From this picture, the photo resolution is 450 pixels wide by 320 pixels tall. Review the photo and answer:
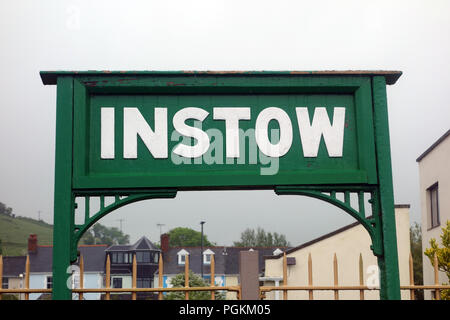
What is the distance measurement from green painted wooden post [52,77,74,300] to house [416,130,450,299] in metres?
14.8

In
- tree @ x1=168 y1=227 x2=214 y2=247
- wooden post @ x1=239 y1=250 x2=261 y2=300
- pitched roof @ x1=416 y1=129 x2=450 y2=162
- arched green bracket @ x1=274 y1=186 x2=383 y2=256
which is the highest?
tree @ x1=168 y1=227 x2=214 y2=247

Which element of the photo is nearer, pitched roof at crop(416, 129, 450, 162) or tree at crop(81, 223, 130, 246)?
pitched roof at crop(416, 129, 450, 162)

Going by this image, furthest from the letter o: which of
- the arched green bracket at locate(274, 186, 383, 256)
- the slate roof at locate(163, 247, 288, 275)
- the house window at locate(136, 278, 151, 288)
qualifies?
the house window at locate(136, 278, 151, 288)

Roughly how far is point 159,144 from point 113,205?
91cm

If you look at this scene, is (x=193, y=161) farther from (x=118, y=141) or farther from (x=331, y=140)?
(x=331, y=140)

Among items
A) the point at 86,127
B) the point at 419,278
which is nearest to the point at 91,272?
the point at 419,278

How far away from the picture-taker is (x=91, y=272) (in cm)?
5628

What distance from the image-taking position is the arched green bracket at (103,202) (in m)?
6.59

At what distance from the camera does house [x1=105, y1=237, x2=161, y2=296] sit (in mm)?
56875

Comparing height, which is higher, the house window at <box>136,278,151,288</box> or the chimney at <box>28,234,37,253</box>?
the chimney at <box>28,234,37,253</box>

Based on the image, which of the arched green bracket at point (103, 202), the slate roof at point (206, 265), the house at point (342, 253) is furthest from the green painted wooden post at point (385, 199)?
the slate roof at point (206, 265)

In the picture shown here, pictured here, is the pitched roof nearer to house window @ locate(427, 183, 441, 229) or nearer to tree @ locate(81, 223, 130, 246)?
house window @ locate(427, 183, 441, 229)

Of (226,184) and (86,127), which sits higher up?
(86,127)

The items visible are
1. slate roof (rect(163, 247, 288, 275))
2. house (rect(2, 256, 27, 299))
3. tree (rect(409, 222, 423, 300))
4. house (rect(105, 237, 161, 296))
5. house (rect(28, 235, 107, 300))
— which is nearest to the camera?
tree (rect(409, 222, 423, 300))
